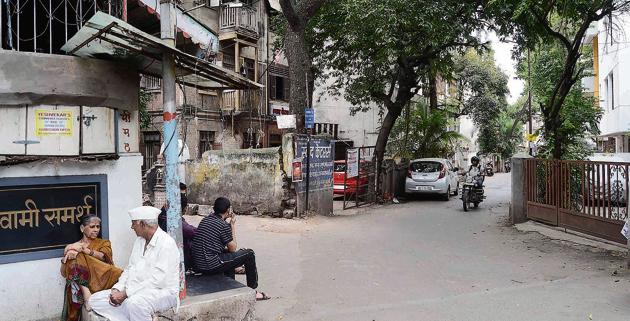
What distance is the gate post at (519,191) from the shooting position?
11.4 m

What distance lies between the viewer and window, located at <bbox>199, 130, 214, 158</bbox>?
19.7 meters

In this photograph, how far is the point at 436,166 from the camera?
1811 cm

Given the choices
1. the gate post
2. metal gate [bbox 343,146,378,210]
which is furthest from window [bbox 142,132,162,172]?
the gate post

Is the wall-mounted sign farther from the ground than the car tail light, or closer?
farther from the ground

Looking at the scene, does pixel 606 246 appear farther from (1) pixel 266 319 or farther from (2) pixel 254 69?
(2) pixel 254 69

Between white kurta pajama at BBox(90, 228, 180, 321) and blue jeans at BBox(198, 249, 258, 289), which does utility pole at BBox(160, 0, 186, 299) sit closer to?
white kurta pajama at BBox(90, 228, 180, 321)

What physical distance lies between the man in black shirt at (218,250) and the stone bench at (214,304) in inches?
10.3

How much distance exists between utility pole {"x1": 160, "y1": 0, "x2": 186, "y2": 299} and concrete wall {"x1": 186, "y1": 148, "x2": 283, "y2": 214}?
735 cm

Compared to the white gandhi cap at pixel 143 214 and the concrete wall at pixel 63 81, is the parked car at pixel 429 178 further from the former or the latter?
the white gandhi cap at pixel 143 214

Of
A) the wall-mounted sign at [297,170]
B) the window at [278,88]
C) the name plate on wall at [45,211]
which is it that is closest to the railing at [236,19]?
the window at [278,88]

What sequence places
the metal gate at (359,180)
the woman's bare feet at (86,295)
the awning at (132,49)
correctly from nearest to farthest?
the awning at (132,49) → the woman's bare feet at (86,295) → the metal gate at (359,180)

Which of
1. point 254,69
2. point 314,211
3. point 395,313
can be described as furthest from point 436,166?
point 395,313

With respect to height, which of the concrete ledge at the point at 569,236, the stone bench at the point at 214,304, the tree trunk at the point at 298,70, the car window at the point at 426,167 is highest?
the tree trunk at the point at 298,70

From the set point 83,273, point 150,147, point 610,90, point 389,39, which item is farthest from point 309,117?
point 610,90
